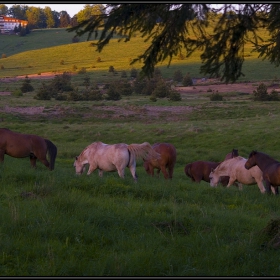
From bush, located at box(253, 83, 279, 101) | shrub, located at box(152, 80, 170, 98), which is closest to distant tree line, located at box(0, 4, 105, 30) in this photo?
shrub, located at box(152, 80, 170, 98)

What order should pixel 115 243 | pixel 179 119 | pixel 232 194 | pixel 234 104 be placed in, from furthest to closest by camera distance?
pixel 234 104, pixel 179 119, pixel 232 194, pixel 115 243

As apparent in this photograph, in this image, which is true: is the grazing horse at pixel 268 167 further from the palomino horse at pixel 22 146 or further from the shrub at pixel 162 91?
the shrub at pixel 162 91

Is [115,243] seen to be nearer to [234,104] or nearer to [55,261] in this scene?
[55,261]

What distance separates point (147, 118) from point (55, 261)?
90.8 ft

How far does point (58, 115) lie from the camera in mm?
34281

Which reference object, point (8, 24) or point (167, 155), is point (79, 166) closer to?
point (167, 155)

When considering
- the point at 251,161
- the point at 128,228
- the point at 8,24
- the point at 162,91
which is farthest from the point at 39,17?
the point at 128,228

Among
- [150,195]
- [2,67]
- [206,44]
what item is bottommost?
[2,67]

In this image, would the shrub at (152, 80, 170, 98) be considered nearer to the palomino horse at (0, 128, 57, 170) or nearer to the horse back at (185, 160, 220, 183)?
the horse back at (185, 160, 220, 183)

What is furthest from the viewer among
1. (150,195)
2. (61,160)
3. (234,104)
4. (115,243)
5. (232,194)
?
(234,104)

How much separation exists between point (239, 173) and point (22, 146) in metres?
6.31

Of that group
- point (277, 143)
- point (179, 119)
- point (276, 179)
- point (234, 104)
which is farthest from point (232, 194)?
point (234, 104)

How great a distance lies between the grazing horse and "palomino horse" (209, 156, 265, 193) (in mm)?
388

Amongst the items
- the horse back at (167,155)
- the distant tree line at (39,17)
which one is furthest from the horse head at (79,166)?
the distant tree line at (39,17)
